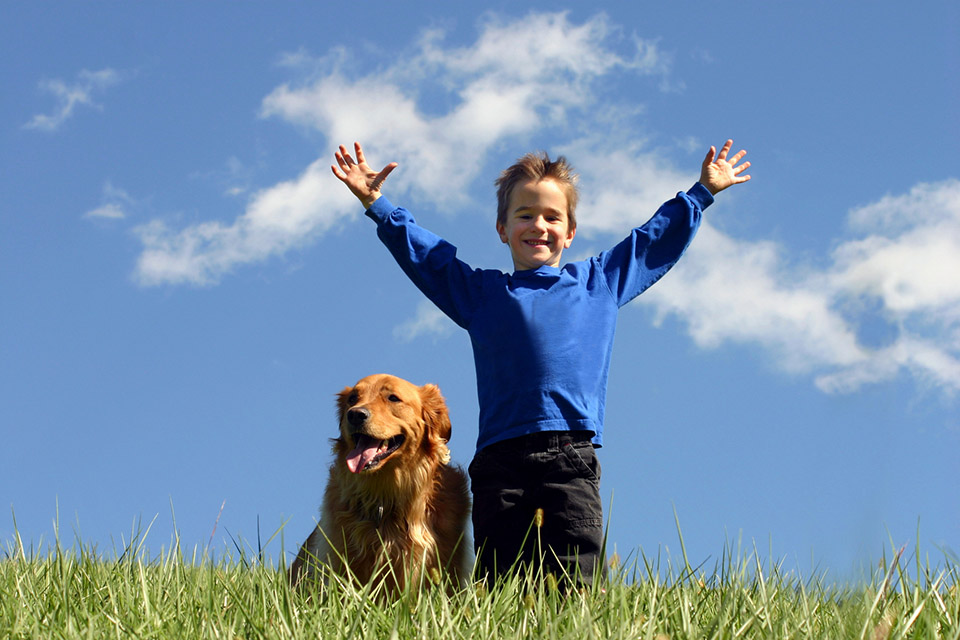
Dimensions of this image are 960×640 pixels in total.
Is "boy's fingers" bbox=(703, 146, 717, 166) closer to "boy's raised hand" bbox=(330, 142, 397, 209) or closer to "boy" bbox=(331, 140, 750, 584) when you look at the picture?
"boy" bbox=(331, 140, 750, 584)

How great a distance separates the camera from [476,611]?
2.90 meters

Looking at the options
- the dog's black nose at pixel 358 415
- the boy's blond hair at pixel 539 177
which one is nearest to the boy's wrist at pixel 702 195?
the boy's blond hair at pixel 539 177

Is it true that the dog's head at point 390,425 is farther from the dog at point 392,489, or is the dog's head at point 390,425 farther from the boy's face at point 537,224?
the boy's face at point 537,224

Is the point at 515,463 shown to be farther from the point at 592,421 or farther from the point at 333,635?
the point at 333,635

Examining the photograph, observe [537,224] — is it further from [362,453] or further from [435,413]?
[362,453]

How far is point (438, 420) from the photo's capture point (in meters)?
4.88

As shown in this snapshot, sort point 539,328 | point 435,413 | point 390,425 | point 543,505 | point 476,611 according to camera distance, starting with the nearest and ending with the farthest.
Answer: point 476,611
point 543,505
point 539,328
point 390,425
point 435,413

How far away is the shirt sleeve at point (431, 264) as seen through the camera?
4.77m

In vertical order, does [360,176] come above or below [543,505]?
above

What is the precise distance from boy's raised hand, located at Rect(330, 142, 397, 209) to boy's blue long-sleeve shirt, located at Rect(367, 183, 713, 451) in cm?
7

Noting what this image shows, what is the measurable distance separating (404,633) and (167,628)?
0.79 metres

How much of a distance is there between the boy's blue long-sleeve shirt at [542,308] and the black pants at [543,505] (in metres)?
0.11

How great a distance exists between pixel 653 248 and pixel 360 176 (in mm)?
1742

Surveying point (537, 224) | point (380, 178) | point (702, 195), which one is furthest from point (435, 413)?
point (702, 195)
